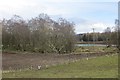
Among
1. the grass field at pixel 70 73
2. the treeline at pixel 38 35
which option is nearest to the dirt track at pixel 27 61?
the grass field at pixel 70 73

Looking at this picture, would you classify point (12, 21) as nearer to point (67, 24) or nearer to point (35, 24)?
point (35, 24)

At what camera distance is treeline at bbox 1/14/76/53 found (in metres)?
41.3

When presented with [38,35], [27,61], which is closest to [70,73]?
[27,61]

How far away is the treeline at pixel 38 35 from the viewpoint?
1626 inches

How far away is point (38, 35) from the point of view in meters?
43.1

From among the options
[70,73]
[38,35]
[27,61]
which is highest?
[38,35]

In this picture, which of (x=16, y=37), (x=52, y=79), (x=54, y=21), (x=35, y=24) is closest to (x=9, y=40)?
(x=16, y=37)

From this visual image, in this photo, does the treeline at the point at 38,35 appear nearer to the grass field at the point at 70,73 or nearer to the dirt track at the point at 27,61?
the dirt track at the point at 27,61

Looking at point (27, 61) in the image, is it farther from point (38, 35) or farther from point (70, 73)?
point (38, 35)

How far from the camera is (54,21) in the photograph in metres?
44.9

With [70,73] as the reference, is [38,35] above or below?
above

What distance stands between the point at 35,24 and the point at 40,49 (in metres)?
4.08

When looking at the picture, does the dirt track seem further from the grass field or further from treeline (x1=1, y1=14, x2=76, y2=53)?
treeline (x1=1, y1=14, x2=76, y2=53)

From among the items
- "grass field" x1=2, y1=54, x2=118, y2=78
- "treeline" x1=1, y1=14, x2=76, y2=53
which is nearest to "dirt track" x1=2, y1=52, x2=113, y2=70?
"grass field" x1=2, y1=54, x2=118, y2=78
